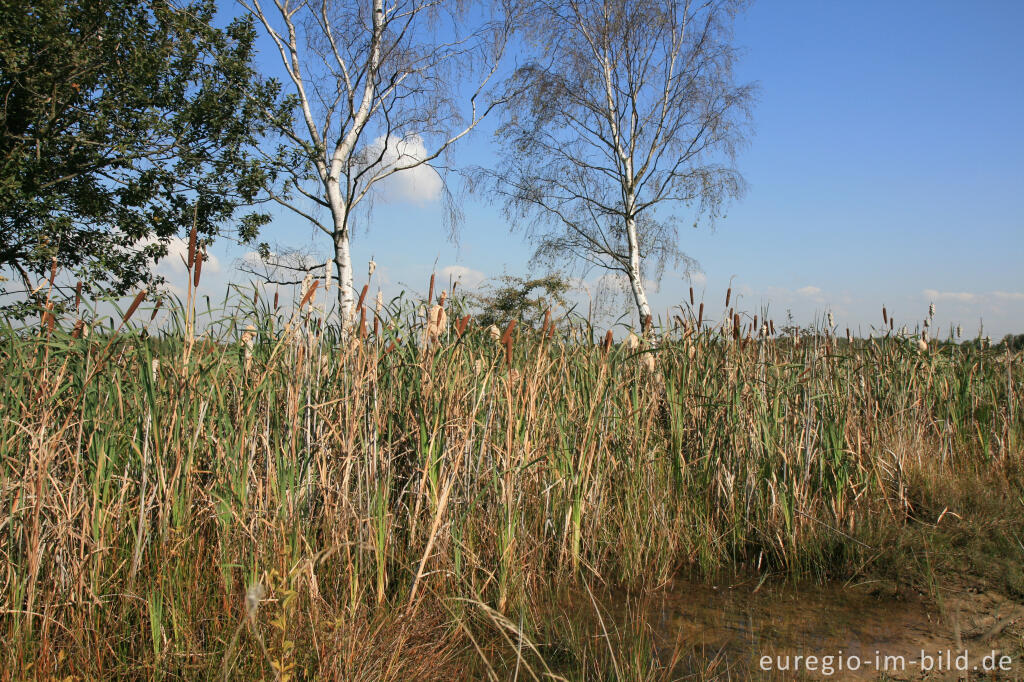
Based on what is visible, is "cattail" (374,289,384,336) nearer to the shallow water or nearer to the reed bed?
the reed bed

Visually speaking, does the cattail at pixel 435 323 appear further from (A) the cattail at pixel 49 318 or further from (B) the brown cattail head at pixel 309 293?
(A) the cattail at pixel 49 318

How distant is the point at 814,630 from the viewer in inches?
96.7

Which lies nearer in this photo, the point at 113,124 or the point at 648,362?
the point at 648,362

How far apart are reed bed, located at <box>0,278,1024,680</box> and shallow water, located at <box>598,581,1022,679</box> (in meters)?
0.16

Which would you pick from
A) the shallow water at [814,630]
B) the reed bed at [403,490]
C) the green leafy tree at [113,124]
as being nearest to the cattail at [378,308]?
the reed bed at [403,490]

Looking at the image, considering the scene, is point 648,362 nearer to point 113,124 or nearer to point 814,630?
point 814,630

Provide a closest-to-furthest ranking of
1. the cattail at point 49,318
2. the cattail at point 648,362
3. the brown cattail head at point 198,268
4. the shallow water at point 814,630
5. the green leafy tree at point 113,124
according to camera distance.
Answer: the brown cattail head at point 198,268 < the shallow water at point 814,630 < the cattail at point 49,318 < the cattail at point 648,362 < the green leafy tree at point 113,124

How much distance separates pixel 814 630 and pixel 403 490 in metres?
1.72

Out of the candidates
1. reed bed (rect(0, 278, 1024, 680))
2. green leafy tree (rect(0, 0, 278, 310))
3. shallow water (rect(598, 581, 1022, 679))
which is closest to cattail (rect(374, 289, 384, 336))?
reed bed (rect(0, 278, 1024, 680))

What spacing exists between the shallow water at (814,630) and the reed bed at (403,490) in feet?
Result: 0.51

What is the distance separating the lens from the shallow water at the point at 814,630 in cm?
216

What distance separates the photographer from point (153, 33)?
9102 millimetres

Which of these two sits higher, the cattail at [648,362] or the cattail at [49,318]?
the cattail at [49,318]

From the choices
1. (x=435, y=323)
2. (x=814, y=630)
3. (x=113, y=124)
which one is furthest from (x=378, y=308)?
(x=113, y=124)
